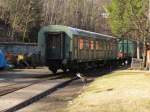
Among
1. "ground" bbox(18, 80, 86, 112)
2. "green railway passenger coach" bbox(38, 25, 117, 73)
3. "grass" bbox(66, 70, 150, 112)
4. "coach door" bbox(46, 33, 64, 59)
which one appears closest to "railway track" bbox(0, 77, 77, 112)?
"ground" bbox(18, 80, 86, 112)

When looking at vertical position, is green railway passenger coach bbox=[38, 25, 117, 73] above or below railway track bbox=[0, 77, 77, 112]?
above

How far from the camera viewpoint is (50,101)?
20.6 metres

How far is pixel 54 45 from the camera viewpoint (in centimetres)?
3725

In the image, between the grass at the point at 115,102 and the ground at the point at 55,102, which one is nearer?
the grass at the point at 115,102

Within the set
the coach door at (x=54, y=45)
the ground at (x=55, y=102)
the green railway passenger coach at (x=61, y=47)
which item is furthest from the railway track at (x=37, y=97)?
the coach door at (x=54, y=45)

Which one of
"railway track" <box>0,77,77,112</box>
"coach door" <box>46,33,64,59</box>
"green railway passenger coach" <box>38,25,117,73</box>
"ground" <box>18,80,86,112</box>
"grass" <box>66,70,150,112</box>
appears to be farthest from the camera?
"coach door" <box>46,33,64,59</box>

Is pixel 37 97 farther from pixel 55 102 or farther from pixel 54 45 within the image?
pixel 54 45

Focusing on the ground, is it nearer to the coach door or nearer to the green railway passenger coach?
the green railway passenger coach

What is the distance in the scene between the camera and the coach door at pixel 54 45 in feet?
121

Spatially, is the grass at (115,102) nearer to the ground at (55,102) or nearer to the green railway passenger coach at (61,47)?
the ground at (55,102)

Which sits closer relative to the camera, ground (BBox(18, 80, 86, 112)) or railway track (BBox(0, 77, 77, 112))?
railway track (BBox(0, 77, 77, 112))

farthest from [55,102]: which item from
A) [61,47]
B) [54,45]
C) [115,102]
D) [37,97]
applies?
[54,45]

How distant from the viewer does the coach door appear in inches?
1452

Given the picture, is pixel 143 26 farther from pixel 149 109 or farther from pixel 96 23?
pixel 96 23
